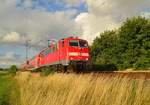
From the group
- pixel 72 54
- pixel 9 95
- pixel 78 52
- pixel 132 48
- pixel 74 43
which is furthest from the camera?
pixel 132 48

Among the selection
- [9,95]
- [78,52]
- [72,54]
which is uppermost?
[78,52]

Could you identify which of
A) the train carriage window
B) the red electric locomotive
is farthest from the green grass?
the train carriage window

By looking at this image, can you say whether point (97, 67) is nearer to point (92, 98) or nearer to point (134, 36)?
point (134, 36)

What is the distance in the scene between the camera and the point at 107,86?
30.2ft

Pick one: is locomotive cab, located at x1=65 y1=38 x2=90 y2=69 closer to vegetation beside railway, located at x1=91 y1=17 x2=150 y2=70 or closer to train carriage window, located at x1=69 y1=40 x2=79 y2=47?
train carriage window, located at x1=69 y1=40 x2=79 y2=47

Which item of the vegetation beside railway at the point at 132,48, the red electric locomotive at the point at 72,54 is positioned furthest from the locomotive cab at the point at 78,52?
the vegetation beside railway at the point at 132,48

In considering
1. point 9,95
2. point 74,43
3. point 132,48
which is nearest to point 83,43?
point 74,43

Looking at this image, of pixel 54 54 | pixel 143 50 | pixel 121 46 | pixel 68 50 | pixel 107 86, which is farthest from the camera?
pixel 121 46

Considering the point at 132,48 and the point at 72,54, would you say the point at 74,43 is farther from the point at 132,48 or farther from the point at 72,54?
the point at 132,48

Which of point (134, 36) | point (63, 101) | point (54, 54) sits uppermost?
point (134, 36)

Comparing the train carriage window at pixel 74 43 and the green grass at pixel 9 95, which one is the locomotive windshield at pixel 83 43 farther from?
the green grass at pixel 9 95

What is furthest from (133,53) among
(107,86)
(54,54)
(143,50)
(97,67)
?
(107,86)

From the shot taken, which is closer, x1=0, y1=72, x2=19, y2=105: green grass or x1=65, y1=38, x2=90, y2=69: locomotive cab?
x1=0, y1=72, x2=19, y2=105: green grass

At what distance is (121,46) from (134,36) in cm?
274
